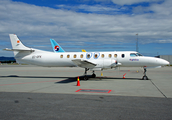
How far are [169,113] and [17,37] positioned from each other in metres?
20.8

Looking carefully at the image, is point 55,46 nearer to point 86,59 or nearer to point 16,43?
point 16,43

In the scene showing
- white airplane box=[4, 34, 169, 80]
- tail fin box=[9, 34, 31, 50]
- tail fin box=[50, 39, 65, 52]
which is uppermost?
tail fin box=[50, 39, 65, 52]

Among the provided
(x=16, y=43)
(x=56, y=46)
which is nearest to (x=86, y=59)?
(x=16, y=43)

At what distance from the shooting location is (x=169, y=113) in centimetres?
646

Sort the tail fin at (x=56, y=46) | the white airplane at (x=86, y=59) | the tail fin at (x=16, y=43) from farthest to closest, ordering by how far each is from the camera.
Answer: the tail fin at (x=56, y=46)
the tail fin at (x=16, y=43)
the white airplane at (x=86, y=59)

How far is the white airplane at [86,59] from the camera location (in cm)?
1792

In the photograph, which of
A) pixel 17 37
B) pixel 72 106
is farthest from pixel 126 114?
pixel 17 37

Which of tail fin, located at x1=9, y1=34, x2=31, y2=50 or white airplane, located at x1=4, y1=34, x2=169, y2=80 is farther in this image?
tail fin, located at x1=9, y1=34, x2=31, y2=50

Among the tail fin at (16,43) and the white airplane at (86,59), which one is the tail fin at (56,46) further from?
the tail fin at (16,43)

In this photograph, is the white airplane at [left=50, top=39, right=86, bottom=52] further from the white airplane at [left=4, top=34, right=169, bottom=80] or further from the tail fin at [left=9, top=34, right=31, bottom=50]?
→ the tail fin at [left=9, top=34, right=31, bottom=50]

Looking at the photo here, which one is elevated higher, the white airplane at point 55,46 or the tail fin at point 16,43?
the white airplane at point 55,46

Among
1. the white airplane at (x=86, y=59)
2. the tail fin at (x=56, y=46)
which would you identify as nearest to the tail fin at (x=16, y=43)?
the white airplane at (x=86, y=59)

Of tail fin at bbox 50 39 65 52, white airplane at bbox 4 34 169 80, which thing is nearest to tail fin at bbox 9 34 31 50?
white airplane at bbox 4 34 169 80

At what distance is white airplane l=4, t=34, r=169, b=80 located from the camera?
1792 cm
